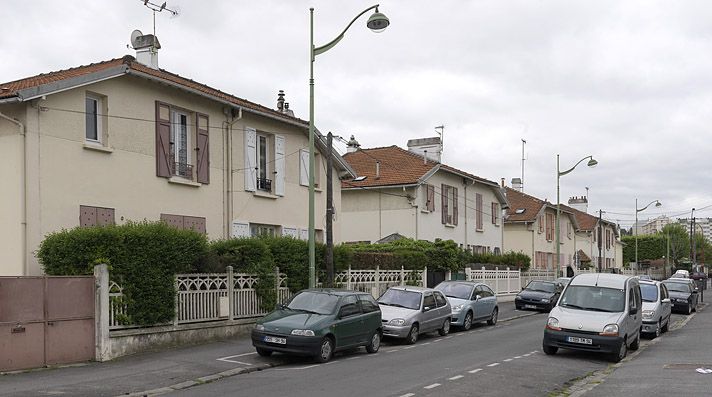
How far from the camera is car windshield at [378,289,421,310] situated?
68.0ft

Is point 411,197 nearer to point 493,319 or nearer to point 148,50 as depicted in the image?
point 493,319

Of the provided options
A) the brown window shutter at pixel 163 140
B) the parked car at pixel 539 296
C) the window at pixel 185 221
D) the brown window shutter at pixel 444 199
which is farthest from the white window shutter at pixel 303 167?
the brown window shutter at pixel 444 199

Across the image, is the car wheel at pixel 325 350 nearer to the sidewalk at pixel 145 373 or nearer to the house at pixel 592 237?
the sidewalk at pixel 145 373

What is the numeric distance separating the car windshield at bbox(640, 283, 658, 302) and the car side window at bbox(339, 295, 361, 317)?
10.2m

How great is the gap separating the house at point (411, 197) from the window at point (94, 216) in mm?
17850

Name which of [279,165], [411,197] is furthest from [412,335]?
[411,197]

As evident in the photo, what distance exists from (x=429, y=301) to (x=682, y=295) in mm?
16777

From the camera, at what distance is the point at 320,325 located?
51.8 feet

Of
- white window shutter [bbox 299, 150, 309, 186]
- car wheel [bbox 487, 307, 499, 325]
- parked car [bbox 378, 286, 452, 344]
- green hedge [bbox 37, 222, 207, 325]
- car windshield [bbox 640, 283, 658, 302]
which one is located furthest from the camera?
white window shutter [bbox 299, 150, 309, 186]

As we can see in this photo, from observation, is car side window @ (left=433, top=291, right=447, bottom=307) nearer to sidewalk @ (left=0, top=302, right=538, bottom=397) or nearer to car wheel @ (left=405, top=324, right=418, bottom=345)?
car wheel @ (left=405, top=324, right=418, bottom=345)

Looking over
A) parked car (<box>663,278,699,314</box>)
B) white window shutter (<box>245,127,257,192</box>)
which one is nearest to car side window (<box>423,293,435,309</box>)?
white window shutter (<box>245,127,257,192</box>)

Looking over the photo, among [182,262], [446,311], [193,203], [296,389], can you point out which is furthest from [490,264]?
[296,389]

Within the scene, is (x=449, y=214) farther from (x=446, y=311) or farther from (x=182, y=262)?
(x=182, y=262)

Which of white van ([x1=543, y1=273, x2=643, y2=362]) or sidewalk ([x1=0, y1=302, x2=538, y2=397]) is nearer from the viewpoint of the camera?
sidewalk ([x1=0, y1=302, x2=538, y2=397])
